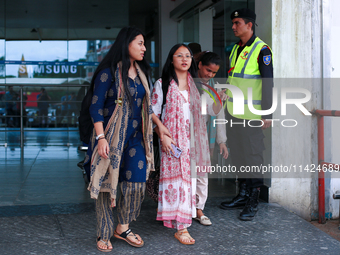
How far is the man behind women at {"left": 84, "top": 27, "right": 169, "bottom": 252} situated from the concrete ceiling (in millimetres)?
8170

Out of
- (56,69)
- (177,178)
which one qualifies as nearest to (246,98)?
(177,178)

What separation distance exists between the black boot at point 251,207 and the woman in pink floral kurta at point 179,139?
0.67m

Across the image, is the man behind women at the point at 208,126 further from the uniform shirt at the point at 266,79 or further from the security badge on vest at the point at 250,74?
the uniform shirt at the point at 266,79

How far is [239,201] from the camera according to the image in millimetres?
3801

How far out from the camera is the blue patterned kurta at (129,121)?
2.66m

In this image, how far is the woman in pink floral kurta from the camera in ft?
9.70

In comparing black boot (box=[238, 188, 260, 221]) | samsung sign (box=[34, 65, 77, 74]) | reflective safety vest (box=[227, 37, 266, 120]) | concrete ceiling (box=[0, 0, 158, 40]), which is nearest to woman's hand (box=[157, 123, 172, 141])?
reflective safety vest (box=[227, 37, 266, 120])

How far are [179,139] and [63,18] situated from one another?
926cm

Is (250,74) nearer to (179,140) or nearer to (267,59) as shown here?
(267,59)

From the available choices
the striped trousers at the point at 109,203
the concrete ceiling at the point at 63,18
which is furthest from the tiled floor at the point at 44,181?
the concrete ceiling at the point at 63,18

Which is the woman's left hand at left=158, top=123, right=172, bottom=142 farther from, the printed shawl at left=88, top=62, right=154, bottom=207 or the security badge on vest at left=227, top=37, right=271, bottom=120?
the security badge on vest at left=227, top=37, right=271, bottom=120

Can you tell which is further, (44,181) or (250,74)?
(44,181)

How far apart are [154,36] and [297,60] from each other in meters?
5.48

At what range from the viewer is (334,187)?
4082 mm
